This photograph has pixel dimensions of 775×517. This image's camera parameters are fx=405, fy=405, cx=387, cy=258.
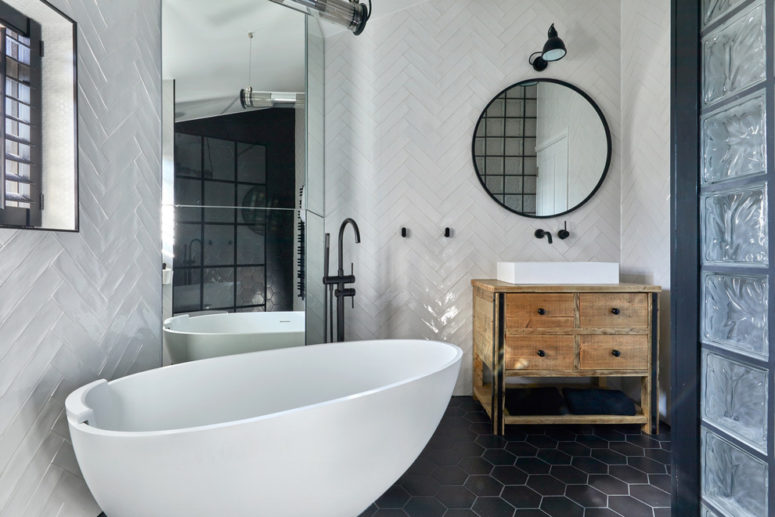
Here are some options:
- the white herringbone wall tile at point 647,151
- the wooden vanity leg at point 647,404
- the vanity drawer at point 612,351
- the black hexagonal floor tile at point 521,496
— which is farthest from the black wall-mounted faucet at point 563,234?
the black hexagonal floor tile at point 521,496

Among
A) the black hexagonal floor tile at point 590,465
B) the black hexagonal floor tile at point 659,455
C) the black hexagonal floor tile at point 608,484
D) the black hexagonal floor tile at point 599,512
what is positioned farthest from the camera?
the black hexagonal floor tile at point 659,455

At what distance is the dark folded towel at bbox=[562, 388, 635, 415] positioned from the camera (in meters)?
2.32

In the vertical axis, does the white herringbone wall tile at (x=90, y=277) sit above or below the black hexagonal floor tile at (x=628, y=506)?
above

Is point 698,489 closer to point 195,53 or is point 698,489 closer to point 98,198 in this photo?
point 98,198

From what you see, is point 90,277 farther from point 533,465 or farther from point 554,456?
point 554,456

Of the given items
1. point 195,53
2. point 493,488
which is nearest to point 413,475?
point 493,488

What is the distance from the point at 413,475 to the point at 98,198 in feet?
5.76

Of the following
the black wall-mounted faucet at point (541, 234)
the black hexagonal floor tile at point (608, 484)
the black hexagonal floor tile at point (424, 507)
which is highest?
the black wall-mounted faucet at point (541, 234)

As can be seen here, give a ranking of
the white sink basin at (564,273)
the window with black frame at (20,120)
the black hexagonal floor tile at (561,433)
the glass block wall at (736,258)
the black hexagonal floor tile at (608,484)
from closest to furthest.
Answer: the glass block wall at (736,258) → the window with black frame at (20,120) → the black hexagonal floor tile at (608,484) → the black hexagonal floor tile at (561,433) → the white sink basin at (564,273)

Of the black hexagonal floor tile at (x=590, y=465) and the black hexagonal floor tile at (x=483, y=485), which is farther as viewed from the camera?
the black hexagonal floor tile at (x=590, y=465)

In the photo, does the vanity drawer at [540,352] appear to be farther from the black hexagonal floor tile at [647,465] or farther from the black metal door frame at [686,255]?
the black metal door frame at [686,255]

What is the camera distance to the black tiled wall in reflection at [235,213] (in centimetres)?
199

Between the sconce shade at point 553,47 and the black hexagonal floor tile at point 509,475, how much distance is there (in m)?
2.42

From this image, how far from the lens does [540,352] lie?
2268 millimetres
